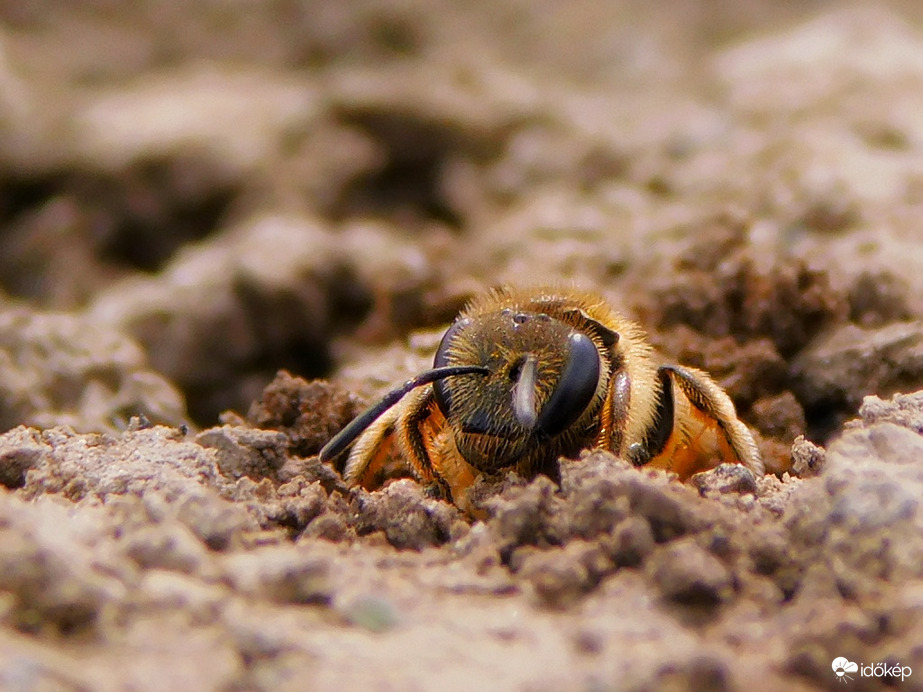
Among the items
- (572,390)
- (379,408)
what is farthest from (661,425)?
(379,408)

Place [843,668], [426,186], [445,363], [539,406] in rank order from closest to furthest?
[843,668]
[539,406]
[445,363]
[426,186]

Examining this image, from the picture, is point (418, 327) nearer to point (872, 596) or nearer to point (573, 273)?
point (573, 273)

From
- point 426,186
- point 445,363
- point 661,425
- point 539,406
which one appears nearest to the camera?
point 539,406

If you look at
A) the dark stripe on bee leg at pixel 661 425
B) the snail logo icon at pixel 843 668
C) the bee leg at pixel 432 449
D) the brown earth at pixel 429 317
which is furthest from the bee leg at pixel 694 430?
the snail logo icon at pixel 843 668


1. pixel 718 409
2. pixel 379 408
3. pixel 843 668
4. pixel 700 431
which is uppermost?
pixel 379 408

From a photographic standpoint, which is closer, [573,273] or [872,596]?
[872,596]

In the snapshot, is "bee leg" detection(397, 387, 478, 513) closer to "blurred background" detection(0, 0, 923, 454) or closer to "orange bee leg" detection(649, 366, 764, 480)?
"orange bee leg" detection(649, 366, 764, 480)

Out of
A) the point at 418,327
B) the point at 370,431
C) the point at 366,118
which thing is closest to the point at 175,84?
the point at 366,118

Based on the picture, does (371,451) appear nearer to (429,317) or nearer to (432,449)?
(432,449)
